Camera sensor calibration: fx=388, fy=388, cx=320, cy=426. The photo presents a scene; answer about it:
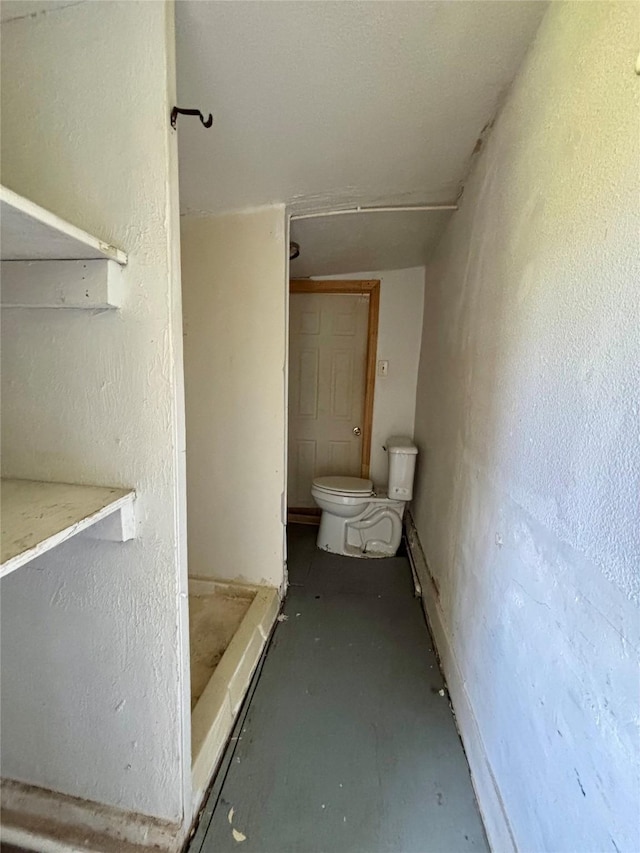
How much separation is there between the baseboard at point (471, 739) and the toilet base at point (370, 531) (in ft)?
2.00

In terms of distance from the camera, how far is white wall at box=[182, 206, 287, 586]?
1.82 m

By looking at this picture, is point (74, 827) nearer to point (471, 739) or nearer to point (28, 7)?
point (471, 739)

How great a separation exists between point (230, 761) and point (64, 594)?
78 cm

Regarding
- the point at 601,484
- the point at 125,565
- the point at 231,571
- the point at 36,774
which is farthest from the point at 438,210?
the point at 36,774

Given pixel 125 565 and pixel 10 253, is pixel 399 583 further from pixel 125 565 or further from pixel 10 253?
pixel 10 253

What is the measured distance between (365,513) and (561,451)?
76.3 inches

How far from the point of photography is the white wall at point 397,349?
2.91 meters

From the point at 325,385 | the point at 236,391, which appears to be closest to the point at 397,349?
the point at 325,385

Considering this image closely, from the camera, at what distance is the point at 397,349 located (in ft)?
9.68

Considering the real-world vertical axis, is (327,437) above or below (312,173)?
below

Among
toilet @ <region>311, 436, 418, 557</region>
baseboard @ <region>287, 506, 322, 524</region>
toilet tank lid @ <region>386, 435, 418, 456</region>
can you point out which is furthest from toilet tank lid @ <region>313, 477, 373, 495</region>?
baseboard @ <region>287, 506, 322, 524</region>

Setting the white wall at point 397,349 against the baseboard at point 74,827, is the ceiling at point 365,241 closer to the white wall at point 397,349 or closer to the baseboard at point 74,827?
the white wall at point 397,349

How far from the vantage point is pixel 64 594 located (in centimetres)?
93

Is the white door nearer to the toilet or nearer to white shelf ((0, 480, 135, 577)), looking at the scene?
the toilet
